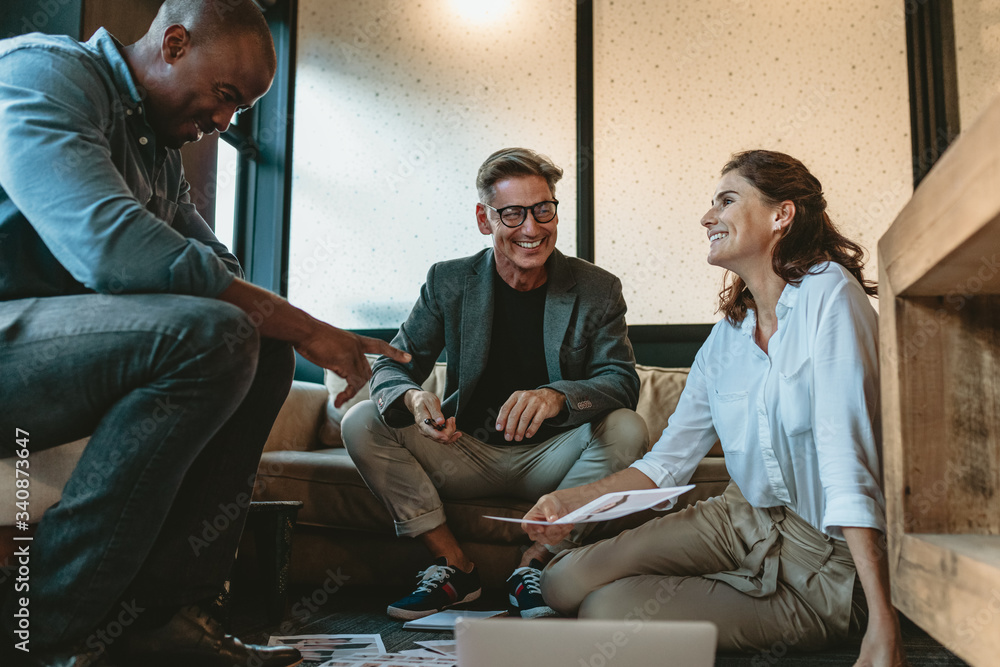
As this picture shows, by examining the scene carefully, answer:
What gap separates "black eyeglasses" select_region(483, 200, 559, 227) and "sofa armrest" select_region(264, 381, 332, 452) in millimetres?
987

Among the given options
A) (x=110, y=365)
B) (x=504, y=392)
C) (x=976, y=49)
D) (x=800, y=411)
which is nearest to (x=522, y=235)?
(x=504, y=392)

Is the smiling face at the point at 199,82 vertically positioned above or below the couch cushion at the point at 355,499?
above

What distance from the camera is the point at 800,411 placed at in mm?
1285

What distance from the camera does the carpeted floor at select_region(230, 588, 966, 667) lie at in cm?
135

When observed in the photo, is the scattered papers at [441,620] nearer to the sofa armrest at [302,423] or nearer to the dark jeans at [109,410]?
the dark jeans at [109,410]

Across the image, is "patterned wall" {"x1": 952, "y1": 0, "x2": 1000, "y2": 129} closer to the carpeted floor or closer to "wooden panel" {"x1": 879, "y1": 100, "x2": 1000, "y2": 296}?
the carpeted floor

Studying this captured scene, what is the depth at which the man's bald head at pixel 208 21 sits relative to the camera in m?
1.33

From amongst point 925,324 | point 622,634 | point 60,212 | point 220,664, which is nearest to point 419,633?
point 220,664

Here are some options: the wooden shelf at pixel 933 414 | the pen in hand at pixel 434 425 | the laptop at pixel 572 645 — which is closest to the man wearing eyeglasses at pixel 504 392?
the pen in hand at pixel 434 425

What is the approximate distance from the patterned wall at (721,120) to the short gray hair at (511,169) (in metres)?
1.11

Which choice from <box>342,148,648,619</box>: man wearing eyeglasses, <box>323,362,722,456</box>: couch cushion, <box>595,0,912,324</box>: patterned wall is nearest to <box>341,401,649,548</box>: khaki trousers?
<box>342,148,648,619</box>: man wearing eyeglasses

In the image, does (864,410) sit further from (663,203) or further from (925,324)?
(663,203)

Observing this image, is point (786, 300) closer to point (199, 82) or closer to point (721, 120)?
point (199, 82)

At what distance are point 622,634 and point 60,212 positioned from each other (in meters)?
0.94
